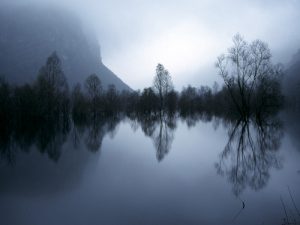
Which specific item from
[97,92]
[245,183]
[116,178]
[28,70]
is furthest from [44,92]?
[28,70]

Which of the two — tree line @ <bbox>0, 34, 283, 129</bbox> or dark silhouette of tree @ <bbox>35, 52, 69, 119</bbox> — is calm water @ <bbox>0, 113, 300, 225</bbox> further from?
dark silhouette of tree @ <bbox>35, 52, 69, 119</bbox>

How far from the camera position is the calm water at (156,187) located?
805cm

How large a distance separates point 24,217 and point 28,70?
20379 centimetres

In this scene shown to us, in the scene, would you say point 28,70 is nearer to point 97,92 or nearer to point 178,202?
point 97,92

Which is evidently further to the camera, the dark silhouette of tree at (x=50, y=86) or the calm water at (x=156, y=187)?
the dark silhouette of tree at (x=50, y=86)

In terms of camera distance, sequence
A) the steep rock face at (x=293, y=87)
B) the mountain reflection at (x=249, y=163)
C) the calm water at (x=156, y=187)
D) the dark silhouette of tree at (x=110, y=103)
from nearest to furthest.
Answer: the calm water at (x=156, y=187)
the mountain reflection at (x=249, y=163)
the dark silhouette of tree at (x=110, y=103)
the steep rock face at (x=293, y=87)

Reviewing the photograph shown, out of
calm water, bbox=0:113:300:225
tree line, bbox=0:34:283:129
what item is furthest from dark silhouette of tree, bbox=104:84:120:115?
calm water, bbox=0:113:300:225

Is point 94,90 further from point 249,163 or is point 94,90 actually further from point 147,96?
point 249,163

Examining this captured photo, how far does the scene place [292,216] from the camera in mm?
7484

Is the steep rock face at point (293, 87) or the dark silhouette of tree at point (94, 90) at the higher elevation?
the steep rock face at point (293, 87)

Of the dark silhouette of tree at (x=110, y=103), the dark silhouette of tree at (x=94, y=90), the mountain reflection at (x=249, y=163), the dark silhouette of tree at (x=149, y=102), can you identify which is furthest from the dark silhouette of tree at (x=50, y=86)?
the mountain reflection at (x=249, y=163)

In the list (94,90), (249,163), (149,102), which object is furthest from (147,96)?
(249,163)

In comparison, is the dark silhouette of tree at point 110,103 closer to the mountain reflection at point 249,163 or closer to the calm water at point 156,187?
the calm water at point 156,187

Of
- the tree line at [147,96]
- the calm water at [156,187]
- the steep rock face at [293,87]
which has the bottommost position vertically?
the calm water at [156,187]
